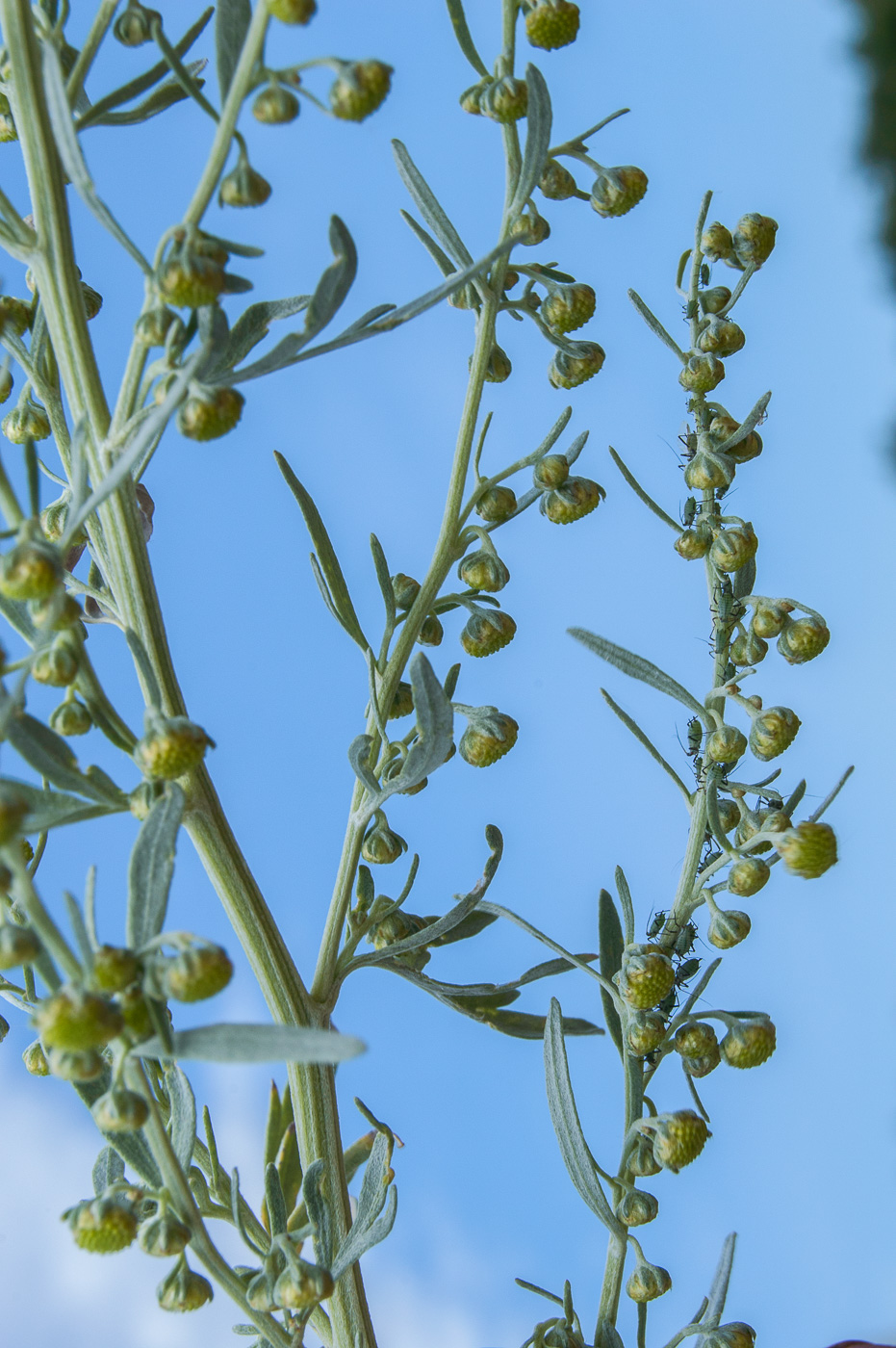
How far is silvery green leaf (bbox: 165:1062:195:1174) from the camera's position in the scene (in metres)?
0.51

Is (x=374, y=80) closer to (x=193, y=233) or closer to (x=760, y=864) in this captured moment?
(x=193, y=233)

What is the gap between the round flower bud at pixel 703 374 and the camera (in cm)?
59

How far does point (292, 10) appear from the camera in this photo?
15.3 inches

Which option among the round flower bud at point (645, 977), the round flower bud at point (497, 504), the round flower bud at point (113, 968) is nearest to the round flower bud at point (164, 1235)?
the round flower bud at point (113, 968)

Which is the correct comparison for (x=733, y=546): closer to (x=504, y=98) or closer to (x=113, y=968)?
(x=504, y=98)

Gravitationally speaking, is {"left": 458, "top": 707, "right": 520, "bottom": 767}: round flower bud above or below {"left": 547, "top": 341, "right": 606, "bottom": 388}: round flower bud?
below

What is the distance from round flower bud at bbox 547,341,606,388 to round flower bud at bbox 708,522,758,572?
3.7 inches

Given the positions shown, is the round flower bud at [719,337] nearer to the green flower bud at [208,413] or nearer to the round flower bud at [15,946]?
the green flower bud at [208,413]

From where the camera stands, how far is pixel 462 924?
2.19ft

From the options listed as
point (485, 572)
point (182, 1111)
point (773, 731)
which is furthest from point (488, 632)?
point (182, 1111)

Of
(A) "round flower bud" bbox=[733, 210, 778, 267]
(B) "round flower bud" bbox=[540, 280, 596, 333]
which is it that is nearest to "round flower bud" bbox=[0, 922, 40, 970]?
(B) "round flower bud" bbox=[540, 280, 596, 333]

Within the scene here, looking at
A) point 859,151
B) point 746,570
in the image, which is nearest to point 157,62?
point 746,570

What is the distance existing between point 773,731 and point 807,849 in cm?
6

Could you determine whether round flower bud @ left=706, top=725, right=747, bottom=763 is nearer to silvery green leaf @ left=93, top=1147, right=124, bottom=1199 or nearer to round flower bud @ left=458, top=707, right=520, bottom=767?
round flower bud @ left=458, top=707, right=520, bottom=767
